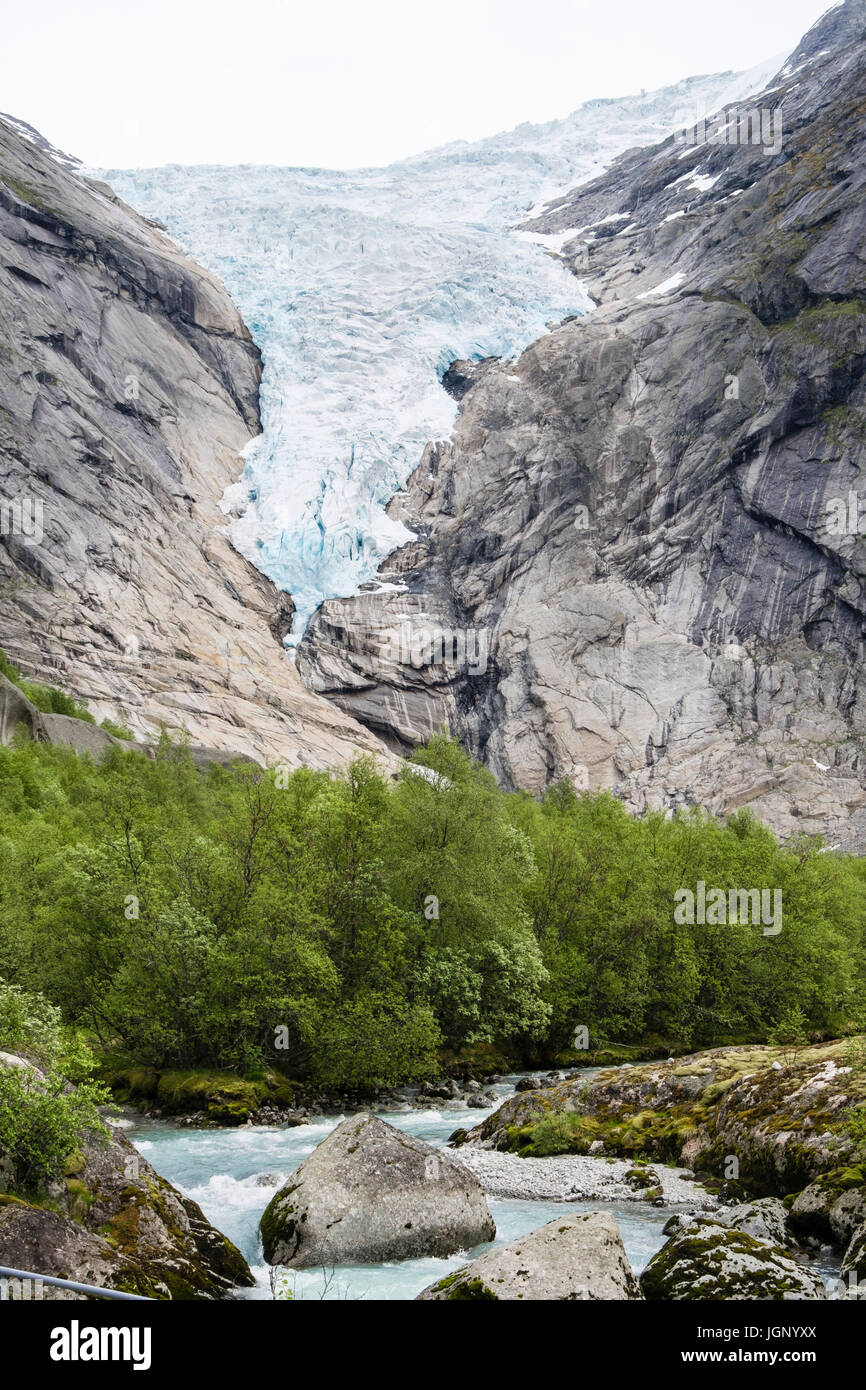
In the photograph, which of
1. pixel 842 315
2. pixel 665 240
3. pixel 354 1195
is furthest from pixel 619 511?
pixel 354 1195

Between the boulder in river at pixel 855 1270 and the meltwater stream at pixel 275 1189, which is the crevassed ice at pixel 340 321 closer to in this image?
the meltwater stream at pixel 275 1189

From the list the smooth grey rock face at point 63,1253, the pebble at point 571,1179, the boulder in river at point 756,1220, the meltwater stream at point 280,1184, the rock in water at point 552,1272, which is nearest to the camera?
the smooth grey rock face at point 63,1253

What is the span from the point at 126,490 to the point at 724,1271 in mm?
105038

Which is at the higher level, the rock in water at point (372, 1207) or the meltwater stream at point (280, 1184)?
the rock in water at point (372, 1207)

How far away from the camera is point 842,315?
109062mm

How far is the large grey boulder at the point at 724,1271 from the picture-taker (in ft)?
34.9

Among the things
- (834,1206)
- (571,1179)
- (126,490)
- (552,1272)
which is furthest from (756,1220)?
(126,490)

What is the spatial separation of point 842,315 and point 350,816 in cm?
10506

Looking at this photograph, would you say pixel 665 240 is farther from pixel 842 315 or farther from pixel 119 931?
pixel 119 931

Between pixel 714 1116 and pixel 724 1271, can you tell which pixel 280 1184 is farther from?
→ pixel 724 1271

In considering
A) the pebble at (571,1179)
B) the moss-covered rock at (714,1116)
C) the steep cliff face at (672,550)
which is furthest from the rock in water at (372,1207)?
the steep cliff face at (672,550)

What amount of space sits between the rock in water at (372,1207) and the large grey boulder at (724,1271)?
138 inches
